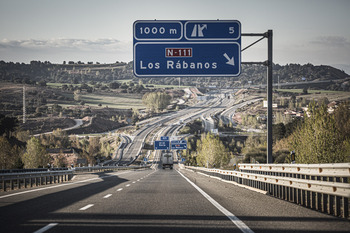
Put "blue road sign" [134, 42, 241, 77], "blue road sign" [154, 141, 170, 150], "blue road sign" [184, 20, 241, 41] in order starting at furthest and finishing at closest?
"blue road sign" [154, 141, 170, 150] → "blue road sign" [184, 20, 241, 41] → "blue road sign" [134, 42, 241, 77]

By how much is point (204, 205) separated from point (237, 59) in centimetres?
1253

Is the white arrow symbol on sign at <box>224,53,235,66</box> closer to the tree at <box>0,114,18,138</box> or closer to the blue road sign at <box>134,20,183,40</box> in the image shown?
the blue road sign at <box>134,20,183,40</box>

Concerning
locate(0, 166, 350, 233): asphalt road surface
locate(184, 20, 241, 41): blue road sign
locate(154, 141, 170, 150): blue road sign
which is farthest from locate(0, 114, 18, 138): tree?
locate(0, 166, 350, 233): asphalt road surface

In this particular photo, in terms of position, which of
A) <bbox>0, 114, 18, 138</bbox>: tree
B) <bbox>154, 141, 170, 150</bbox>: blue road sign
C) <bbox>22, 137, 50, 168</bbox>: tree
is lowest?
<bbox>22, 137, 50, 168</bbox>: tree

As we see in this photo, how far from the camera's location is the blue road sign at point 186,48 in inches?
953

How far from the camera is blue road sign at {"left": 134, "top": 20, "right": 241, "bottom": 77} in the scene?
24203 millimetres

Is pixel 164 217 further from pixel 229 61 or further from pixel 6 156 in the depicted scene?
pixel 6 156

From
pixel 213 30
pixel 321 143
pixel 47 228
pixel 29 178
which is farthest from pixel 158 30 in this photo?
pixel 321 143

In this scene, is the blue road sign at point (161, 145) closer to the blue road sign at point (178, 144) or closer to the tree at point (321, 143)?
the blue road sign at point (178, 144)

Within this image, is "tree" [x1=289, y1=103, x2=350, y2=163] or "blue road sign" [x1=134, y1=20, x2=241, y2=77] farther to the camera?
"tree" [x1=289, y1=103, x2=350, y2=163]

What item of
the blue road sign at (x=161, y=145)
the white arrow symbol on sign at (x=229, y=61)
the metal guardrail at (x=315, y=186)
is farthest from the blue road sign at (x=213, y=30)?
the blue road sign at (x=161, y=145)

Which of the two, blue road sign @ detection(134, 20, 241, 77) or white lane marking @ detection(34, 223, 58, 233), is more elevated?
blue road sign @ detection(134, 20, 241, 77)

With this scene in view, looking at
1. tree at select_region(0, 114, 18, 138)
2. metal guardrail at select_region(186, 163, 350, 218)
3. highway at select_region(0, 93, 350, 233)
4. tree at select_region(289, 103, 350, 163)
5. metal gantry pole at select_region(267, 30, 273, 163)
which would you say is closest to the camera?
highway at select_region(0, 93, 350, 233)

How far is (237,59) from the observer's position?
24172mm
